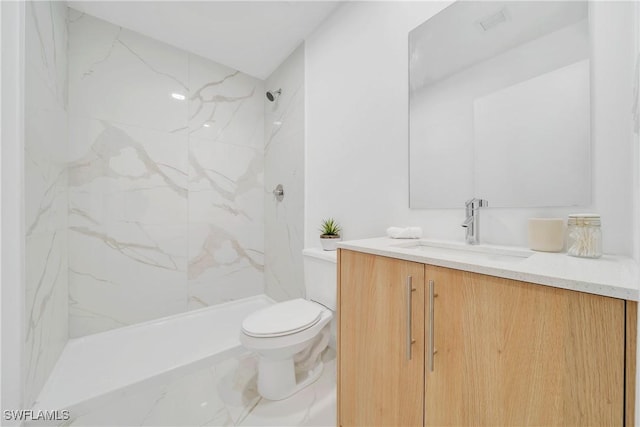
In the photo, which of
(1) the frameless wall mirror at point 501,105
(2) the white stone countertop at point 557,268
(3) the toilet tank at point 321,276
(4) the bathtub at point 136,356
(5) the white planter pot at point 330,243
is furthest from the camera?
(5) the white planter pot at point 330,243

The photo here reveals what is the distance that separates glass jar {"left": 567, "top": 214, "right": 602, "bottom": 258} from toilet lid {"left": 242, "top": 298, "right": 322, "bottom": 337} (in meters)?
1.06

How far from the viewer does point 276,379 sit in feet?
4.17

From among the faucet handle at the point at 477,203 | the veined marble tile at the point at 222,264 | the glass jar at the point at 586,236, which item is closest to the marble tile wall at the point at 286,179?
the veined marble tile at the point at 222,264

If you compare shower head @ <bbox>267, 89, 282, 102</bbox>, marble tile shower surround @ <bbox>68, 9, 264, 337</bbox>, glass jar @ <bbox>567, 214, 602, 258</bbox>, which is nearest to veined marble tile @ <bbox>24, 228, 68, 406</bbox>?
marble tile shower surround @ <bbox>68, 9, 264, 337</bbox>

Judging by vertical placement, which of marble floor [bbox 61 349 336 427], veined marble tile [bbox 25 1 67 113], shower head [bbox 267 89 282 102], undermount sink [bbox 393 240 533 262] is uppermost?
shower head [bbox 267 89 282 102]

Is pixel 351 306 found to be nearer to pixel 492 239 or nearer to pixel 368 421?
pixel 368 421

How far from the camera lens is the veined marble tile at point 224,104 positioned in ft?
7.00

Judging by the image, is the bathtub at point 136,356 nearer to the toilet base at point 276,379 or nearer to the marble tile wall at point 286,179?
the toilet base at point 276,379

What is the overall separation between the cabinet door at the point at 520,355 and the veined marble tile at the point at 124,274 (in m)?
2.05

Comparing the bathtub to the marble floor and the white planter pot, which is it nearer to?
the marble floor

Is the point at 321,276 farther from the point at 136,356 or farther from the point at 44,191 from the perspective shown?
the point at 44,191

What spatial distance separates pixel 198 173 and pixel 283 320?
1559 mm

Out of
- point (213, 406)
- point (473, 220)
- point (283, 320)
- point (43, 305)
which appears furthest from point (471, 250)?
point (43, 305)

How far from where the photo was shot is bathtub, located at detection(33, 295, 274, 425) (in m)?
1.24
